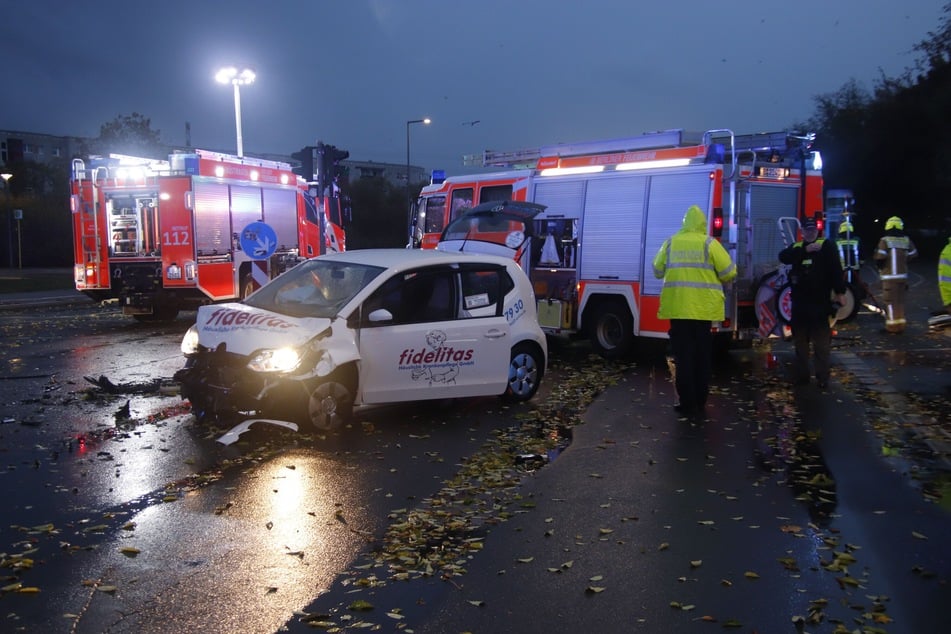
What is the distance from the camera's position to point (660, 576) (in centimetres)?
465

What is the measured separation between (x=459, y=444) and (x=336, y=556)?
2724mm

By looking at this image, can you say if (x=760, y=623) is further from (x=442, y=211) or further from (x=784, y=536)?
(x=442, y=211)

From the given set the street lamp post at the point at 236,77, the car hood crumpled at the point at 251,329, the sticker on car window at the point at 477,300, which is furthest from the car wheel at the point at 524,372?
the street lamp post at the point at 236,77

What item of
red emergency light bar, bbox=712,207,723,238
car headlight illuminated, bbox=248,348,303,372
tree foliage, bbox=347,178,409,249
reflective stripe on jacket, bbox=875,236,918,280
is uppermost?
tree foliage, bbox=347,178,409,249

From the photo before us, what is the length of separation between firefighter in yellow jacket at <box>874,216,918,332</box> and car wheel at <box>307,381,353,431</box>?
10940 mm

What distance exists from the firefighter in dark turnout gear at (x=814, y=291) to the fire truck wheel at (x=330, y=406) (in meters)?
5.45

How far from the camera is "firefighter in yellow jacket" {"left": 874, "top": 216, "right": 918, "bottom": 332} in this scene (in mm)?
14844

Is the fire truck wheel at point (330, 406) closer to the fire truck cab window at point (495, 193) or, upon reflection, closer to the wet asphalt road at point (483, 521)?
the wet asphalt road at point (483, 521)

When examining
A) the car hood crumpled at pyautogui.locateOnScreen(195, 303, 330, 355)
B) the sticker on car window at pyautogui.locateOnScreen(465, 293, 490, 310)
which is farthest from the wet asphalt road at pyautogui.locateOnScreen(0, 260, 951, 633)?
the sticker on car window at pyautogui.locateOnScreen(465, 293, 490, 310)

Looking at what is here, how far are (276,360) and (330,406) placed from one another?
65 cm

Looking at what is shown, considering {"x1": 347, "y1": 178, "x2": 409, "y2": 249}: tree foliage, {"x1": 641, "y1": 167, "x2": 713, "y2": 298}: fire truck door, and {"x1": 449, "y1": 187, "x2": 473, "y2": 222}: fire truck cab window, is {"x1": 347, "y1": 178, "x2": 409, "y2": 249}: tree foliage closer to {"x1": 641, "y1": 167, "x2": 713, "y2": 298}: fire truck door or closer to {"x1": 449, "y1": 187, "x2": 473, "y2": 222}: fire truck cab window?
{"x1": 449, "y1": 187, "x2": 473, "y2": 222}: fire truck cab window

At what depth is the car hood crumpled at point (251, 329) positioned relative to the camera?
7562mm

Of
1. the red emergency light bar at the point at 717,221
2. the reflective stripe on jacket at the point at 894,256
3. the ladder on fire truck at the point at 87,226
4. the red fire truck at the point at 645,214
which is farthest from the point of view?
the ladder on fire truck at the point at 87,226

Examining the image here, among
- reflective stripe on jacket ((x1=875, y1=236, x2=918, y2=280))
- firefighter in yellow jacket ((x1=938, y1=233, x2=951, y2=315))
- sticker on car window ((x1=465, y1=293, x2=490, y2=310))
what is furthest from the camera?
reflective stripe on jacket ((x1=875, y1=236, x2=918, y2=280))
